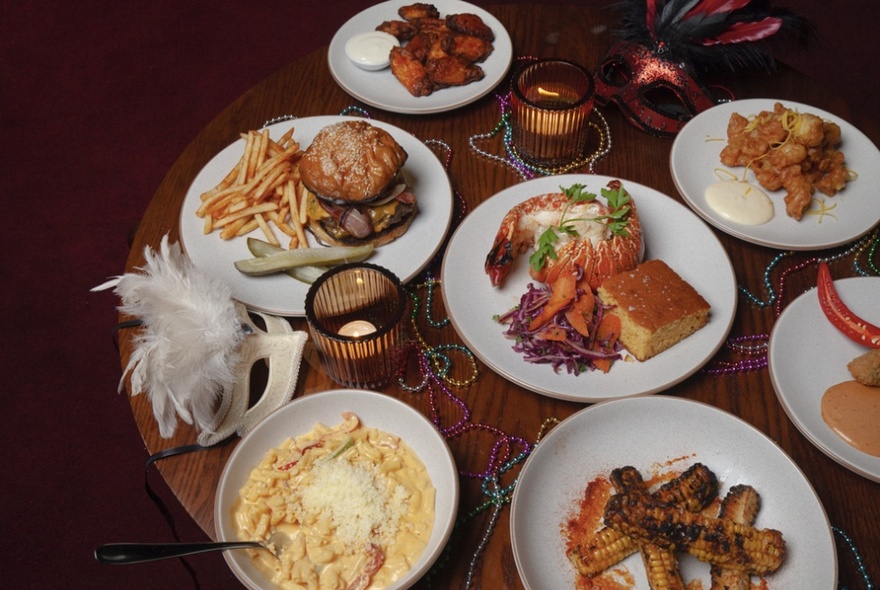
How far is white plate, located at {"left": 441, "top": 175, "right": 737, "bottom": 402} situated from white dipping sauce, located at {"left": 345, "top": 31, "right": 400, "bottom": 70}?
85 cm

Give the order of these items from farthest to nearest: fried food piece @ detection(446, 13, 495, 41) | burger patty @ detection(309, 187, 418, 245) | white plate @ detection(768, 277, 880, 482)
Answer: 1. fried food piece @ detection(446, 13, 495, 41)
2. burger patty @ detection(309, 187, 418, 245)
3. white plate @ detection(768, 277, 880, 482)

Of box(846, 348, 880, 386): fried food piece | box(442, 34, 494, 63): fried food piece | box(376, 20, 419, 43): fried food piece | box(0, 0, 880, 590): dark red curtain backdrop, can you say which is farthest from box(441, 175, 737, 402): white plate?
box(0, 0, 880, 590): dark red curtain backdrop

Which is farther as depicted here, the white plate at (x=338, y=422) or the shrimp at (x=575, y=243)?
the shrimp at (x=575, y=243)

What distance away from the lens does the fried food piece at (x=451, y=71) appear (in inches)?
116

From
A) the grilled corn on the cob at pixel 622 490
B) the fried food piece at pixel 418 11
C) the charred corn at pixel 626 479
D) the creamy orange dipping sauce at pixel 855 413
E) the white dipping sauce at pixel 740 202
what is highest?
the fried food piece at pixel 418 11

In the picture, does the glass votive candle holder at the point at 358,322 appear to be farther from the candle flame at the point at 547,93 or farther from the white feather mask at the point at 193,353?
the candle flame at the point at 547,93

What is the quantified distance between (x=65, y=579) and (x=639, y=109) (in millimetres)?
3131

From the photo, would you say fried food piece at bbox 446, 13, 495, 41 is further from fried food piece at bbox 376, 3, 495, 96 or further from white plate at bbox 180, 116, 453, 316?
white plate at bbox 180, 116, 453, 316

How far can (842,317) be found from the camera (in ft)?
7.39

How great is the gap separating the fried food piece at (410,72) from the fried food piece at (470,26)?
0.78ft

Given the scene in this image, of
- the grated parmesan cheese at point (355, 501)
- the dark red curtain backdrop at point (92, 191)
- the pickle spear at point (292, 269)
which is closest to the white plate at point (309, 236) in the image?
the pickle spear at point (292, 269)

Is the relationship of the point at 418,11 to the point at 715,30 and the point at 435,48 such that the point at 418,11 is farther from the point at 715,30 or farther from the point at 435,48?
the point at 715,30

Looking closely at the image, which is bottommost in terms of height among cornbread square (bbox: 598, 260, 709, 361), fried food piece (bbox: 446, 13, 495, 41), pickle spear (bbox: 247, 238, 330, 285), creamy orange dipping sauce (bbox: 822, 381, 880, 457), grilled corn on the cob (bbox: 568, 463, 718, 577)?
creamy orange dipping sauce (bbox: 822, 381, 880, 457)

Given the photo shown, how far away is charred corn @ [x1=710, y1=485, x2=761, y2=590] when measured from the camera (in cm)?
176
